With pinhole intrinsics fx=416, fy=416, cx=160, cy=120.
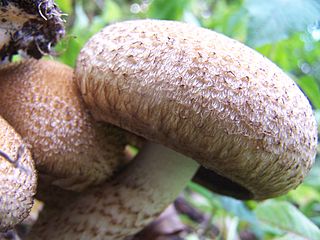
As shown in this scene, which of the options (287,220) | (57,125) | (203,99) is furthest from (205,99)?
(287,220)

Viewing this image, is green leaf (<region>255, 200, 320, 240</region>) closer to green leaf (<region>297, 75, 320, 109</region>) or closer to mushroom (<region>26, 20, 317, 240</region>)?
mushroom (<region>26, 20, 317, 240</region>)

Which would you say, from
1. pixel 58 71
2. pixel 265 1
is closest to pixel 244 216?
pixel 265 1

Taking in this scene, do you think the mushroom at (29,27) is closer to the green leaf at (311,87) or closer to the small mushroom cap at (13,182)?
the small mushroom cap at (13,182)

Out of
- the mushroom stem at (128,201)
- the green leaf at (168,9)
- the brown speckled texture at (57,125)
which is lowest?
the mushroom stem at (128,201)

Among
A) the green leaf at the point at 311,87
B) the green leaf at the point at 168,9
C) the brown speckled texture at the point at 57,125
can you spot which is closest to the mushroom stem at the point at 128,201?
the brown speckled texture at the point at 57,125

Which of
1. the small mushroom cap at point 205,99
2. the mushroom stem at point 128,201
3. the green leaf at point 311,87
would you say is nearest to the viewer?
the small mushroom cap at point 205,99

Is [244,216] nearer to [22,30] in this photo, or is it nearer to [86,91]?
[86,91]

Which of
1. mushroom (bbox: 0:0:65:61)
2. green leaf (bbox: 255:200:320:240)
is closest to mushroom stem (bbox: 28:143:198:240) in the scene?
green leaf (bbox: 255:200:320:240)
